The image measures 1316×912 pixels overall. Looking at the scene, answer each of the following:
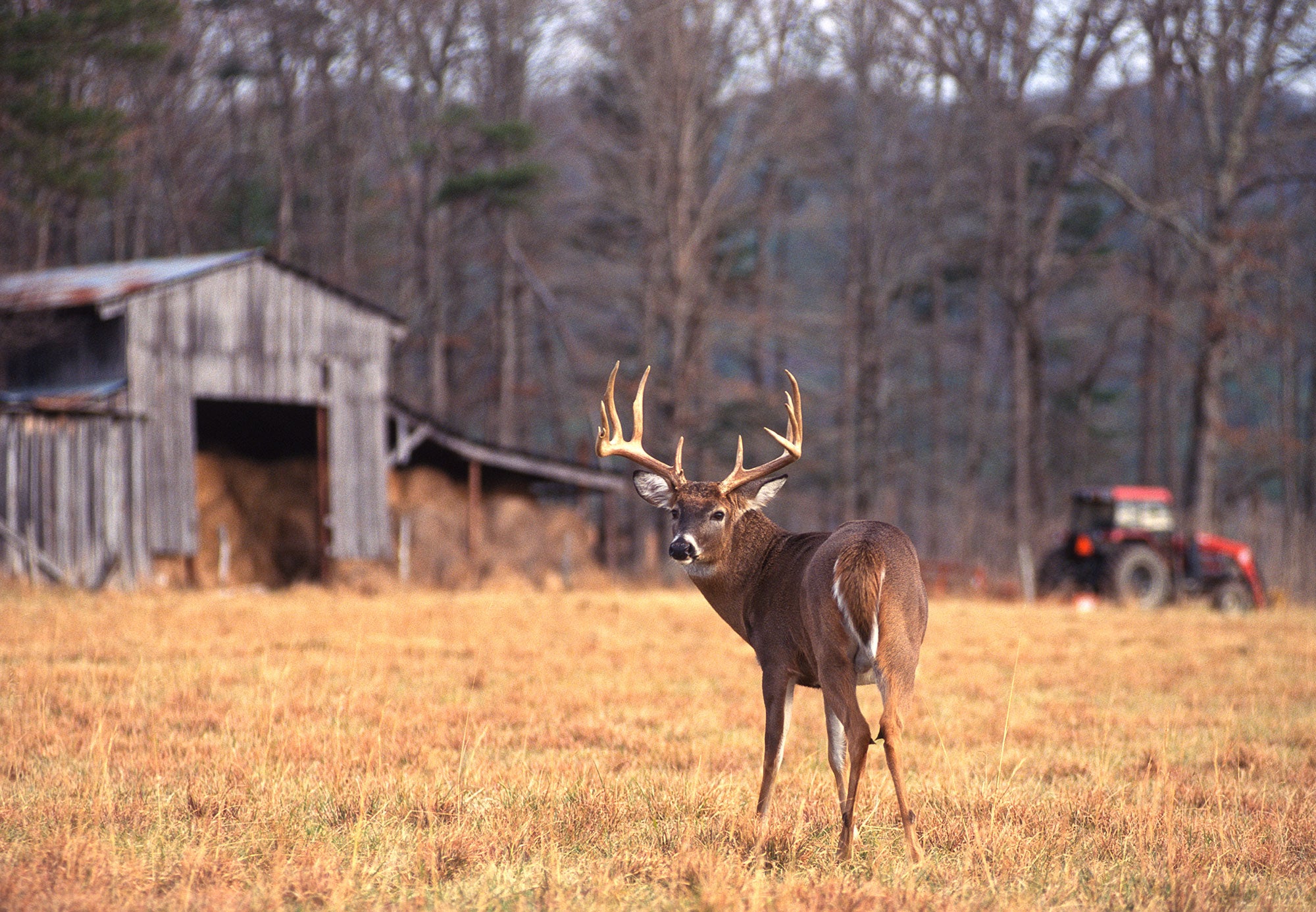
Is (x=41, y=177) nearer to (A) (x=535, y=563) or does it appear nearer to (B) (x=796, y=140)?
(A) (x=535, y=563)

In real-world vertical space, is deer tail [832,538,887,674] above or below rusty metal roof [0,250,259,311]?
below

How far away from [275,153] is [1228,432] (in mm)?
23733

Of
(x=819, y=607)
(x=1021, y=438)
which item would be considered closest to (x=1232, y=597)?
(x=1021, y=438)

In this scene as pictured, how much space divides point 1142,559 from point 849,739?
1721 cm

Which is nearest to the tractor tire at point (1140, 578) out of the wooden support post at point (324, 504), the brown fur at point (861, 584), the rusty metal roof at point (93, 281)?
the wooden support post at point (324, 504)

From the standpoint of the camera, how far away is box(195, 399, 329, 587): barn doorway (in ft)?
80.9

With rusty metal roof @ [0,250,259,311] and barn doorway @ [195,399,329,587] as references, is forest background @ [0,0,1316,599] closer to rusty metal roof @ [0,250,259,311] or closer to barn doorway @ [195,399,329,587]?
rusty metal roof @ [0,250,259,311]

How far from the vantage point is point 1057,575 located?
2250cm

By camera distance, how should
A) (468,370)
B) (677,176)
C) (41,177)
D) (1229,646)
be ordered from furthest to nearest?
(468,370), (677,176), (41,177), (1229,646)

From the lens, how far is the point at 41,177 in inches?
864

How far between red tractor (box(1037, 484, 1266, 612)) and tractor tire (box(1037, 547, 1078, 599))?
1 cm

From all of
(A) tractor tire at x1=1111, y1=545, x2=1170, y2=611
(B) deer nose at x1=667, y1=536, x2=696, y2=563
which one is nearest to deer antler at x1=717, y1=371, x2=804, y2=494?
(B) deer nose at x1=667, y1=536, x2=696, y2=563

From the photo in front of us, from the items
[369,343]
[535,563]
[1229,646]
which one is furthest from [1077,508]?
[369,343]

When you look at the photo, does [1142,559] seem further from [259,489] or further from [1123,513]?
[259,489]
